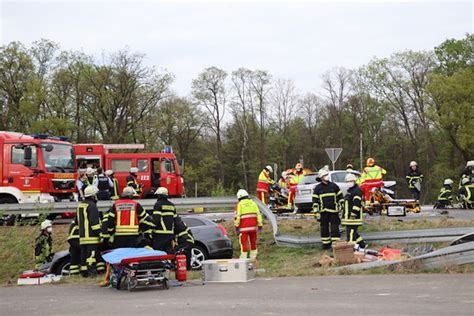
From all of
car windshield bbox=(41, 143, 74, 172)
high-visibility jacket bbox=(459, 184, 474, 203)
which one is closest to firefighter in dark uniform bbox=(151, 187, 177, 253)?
car windshield bbox=(41, 143, 74, 172)

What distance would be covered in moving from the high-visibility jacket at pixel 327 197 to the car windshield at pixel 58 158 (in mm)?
9836

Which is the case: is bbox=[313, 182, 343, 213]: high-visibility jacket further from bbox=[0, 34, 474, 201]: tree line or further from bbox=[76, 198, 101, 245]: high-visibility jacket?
bbox=[0, 34, 474, 201]: tree line

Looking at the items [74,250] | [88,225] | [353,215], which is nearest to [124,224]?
[88,225]

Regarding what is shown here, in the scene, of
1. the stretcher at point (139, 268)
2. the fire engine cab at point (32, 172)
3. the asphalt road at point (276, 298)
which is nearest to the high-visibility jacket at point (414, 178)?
the asphalt road at point (276, 298)

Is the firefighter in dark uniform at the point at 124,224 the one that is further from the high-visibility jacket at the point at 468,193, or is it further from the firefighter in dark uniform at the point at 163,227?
the high-visibility jacket at the point at 468,193

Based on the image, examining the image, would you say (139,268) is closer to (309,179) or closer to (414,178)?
(309,179)

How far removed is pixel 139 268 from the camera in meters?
10.9

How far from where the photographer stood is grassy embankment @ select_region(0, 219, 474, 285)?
1391cm

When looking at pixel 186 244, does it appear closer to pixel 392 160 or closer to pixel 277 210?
pixel 277 210

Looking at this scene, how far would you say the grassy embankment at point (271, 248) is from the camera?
13.9m

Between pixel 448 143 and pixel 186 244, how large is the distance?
45.8 metres

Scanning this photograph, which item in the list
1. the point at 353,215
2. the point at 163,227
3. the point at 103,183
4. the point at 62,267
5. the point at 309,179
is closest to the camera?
the point at 163,227

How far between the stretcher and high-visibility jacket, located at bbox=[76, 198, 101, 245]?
1.63 metres

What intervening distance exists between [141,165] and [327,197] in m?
14.2
